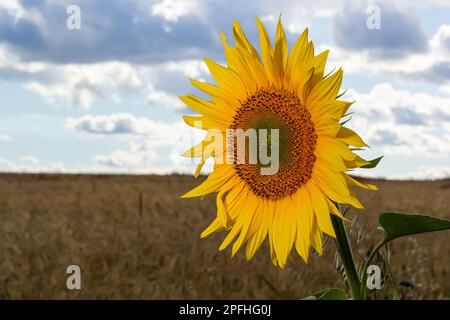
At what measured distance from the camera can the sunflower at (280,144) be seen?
111cm

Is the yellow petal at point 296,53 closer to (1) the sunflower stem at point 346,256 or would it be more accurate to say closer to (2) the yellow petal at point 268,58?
(2) the yellow petal at point 268,58

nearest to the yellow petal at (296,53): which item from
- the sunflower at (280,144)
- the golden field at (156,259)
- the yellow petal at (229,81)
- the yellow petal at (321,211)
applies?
the sunflower at (280,144)

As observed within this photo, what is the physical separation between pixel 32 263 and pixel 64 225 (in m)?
1.00

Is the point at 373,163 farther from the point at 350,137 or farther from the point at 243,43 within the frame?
the point at 243,43

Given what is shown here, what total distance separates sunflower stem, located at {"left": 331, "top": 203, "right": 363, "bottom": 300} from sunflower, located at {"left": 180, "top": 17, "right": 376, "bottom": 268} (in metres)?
0.04

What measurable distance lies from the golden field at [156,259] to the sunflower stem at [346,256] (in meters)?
2.13

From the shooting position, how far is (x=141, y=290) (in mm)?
4430

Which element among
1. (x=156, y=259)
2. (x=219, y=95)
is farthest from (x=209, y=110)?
(x=156, y=259)

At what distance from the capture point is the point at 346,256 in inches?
45.1

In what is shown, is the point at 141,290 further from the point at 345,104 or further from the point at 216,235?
the point at 345,104

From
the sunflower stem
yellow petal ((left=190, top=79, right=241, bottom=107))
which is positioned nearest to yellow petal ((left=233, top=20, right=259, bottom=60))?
yellow petal ((left=190, top=79, right=241, bottom=107))

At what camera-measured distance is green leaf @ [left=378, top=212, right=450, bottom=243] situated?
1106mm

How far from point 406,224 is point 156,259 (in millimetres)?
4199

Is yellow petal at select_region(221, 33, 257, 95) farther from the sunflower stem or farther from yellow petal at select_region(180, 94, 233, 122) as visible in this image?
the sunflower stem
